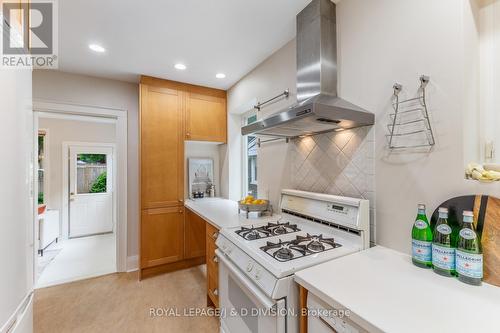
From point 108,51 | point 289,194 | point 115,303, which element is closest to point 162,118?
point 108,51

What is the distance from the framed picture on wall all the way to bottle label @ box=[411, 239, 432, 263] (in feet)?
8.33

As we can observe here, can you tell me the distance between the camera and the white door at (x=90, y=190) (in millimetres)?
4289

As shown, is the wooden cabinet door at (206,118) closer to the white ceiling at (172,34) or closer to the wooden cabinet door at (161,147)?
the wooden cabinet door at (161,147)

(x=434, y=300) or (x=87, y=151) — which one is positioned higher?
(x=87, y=151)

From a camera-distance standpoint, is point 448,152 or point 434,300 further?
point 448,152

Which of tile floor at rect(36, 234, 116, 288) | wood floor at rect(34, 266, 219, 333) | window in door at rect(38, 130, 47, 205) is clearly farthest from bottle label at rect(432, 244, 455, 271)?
window in door at rect(38, 130, 47, 205)

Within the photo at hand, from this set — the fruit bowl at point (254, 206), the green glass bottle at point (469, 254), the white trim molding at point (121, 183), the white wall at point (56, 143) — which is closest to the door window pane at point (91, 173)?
the white wall at point (56, 143)

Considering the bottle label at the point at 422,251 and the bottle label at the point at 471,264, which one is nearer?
the bottle label at the point at 471,264

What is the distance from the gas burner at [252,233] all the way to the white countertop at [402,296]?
0.50 metres

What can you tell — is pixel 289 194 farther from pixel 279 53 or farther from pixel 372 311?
pixel 279 53

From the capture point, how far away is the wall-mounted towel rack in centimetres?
110

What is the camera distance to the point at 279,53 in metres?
2.09

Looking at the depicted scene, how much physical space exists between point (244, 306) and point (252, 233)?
1.43ft

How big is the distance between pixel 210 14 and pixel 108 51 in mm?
1171
